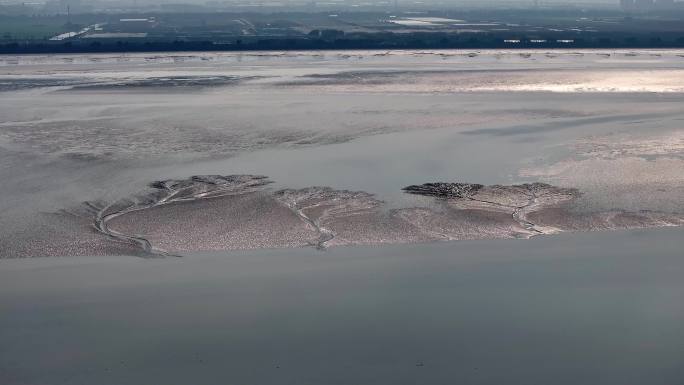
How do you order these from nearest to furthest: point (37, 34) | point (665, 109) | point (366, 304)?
point (366, 304) < point (665, 109) < point (37, 34)

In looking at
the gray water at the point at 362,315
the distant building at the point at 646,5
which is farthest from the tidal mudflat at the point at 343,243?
the distant building at the point at 646,5

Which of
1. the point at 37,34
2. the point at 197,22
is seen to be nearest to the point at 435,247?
the point at 37,34

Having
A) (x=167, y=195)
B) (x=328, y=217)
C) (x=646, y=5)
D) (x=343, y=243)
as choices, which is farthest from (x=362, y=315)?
(x=646, y=5)

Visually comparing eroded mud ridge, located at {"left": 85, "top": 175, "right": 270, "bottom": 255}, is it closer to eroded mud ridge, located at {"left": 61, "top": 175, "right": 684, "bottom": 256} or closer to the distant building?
eroded mud ridge, located at {"left": 61, "top": 175, "right": 684, "bottom": 256}

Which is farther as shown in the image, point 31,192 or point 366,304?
point 31,192

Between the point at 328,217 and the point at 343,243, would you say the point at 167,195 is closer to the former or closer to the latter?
the point at 328,217

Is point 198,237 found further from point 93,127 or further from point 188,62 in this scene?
point 188,62

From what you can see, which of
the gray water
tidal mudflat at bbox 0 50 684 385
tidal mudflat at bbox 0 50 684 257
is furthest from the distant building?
the gray water
